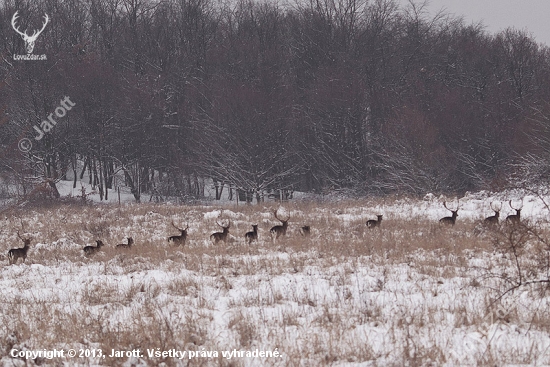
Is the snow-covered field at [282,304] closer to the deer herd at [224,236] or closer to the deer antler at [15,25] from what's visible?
the deer herd at [224,236]

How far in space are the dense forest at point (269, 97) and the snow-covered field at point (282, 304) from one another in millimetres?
22298

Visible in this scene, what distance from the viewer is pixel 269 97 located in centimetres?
3625

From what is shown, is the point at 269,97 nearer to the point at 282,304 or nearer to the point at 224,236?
the point at 224,236

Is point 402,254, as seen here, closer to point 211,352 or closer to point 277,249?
point 277,249

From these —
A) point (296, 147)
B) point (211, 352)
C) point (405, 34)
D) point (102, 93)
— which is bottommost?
point (211, 352)

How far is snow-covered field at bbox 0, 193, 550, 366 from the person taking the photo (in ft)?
16.1

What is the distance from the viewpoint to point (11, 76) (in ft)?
111

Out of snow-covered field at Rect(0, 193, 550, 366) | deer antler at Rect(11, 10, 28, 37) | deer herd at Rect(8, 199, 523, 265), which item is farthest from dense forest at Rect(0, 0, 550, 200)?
snow-covered field at Rect(0, 193, 550, 366)

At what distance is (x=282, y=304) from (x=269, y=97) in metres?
30.5

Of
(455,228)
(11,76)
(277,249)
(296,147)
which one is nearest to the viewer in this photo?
(277,249)

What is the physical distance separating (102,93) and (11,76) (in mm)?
5370

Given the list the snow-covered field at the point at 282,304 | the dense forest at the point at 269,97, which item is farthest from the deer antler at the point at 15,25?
the snow-covered field at the point at 282,304

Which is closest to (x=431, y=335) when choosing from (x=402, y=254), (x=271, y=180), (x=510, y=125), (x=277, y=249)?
(x=402, y=254)

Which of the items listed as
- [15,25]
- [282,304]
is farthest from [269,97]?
[282,304]
